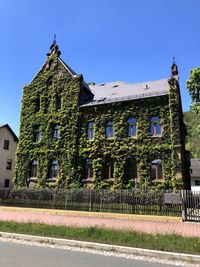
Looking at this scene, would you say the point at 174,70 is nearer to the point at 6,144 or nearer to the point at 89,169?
the point at 89,169

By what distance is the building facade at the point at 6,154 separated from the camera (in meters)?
42.3

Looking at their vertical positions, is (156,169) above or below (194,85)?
below

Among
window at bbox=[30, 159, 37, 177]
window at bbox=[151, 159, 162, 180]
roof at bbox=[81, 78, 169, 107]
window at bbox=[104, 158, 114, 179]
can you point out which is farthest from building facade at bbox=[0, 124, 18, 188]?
window at bbox=[151, 159, 162, 180]

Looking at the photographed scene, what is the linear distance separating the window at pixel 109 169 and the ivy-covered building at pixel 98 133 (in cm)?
10

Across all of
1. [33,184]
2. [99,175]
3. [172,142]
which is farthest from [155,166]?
[33,184]

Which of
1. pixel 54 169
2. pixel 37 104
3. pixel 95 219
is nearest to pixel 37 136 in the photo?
pixel 37 104

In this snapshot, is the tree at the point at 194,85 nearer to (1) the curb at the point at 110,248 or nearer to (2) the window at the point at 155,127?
(2) the window at the point at 155,127

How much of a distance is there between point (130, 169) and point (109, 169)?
2247 mm

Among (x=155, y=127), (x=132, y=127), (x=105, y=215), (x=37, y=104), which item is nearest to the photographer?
(x=105, y=215)

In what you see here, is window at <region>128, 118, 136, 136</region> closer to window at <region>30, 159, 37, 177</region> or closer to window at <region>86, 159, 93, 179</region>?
window at <region>86, 159, 93, 179</region>

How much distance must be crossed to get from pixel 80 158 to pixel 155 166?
8165 mm

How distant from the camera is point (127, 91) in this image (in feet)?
98.5

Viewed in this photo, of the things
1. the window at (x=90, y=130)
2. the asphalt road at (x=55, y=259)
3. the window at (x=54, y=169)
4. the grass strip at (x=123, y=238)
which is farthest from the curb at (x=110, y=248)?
the window at (x=90, y=130)

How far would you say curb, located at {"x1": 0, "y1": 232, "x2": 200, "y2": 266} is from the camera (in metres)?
7.17
